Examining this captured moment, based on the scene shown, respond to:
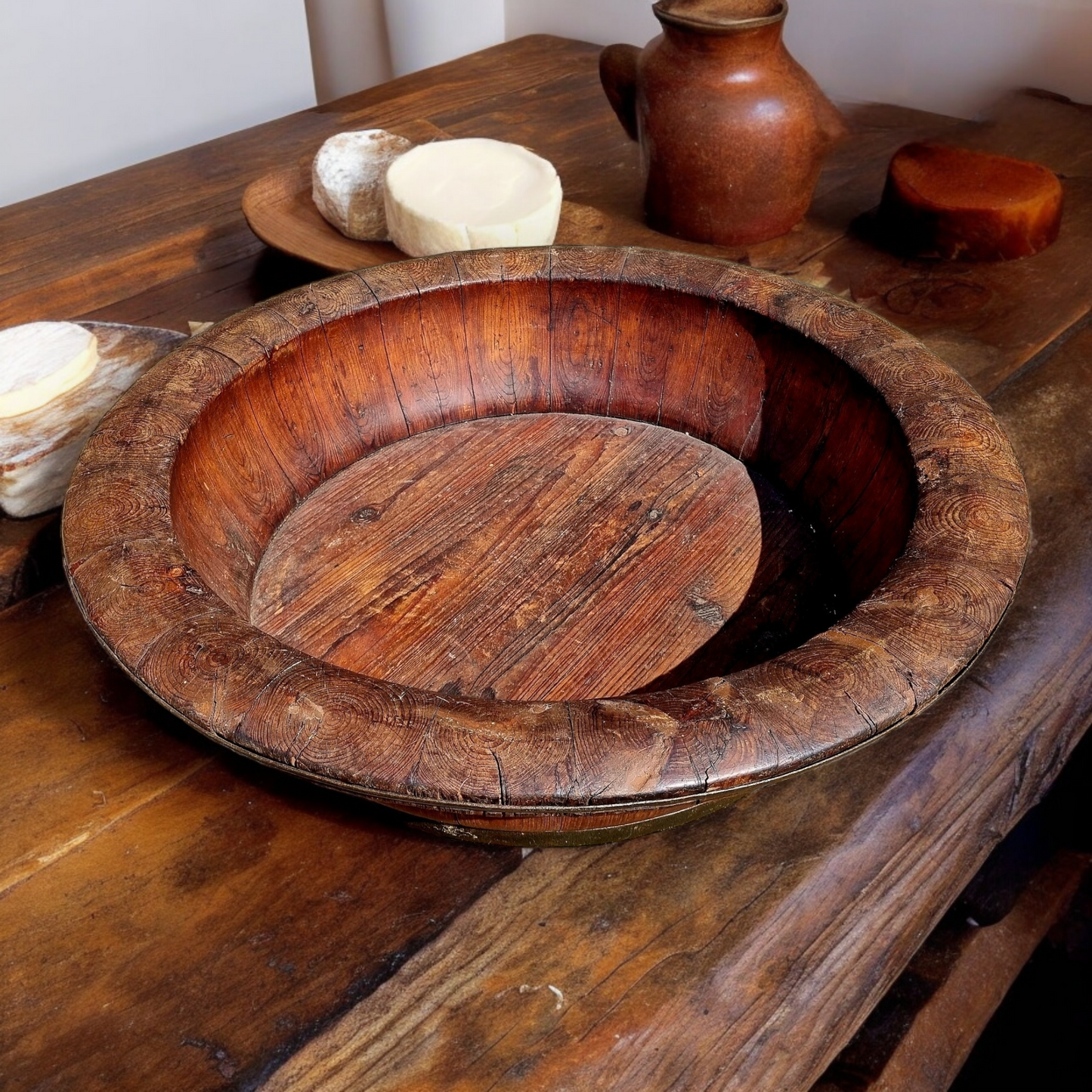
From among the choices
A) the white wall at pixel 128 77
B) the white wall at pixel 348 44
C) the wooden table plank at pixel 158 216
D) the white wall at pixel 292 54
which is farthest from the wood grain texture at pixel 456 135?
the white wall at pixel 348 44

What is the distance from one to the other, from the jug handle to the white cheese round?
0.27 m

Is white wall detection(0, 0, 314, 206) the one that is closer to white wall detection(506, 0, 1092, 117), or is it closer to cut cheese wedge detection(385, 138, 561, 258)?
white wall detection(506, 0, 1092, 117)

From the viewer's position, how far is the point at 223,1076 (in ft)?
1.64

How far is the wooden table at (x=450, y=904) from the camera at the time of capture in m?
0.52

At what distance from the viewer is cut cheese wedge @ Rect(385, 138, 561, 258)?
99 cm

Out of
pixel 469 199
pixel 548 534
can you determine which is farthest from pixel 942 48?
pixel 548 534

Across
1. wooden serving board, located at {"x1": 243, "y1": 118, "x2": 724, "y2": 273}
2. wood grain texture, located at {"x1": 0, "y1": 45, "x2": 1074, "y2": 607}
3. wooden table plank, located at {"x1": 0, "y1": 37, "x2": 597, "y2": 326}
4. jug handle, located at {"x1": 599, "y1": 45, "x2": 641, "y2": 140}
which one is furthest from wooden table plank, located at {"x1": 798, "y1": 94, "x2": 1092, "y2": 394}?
wooden table plank, located at {"x1": 0, "y1": 37, "x2": 597, "y2": 326}

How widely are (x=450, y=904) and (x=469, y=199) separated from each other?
696 millimetres

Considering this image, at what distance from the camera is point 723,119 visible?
108 cm

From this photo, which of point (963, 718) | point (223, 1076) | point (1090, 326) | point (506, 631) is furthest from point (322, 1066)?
point (1090, 326)

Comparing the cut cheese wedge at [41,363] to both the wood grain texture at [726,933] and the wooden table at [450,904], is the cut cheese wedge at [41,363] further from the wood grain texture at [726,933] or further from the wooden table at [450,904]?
the wood grain texture at [726,933]

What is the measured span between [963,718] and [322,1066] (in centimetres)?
45

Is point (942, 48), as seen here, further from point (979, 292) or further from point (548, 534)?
point (548, 534)

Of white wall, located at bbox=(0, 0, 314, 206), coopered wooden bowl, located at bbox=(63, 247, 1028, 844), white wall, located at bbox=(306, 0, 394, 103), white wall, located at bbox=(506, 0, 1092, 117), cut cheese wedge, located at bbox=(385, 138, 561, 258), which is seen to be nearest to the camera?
coopered wooden bowl, located at bbox=(63, 247, 1028, 844)
